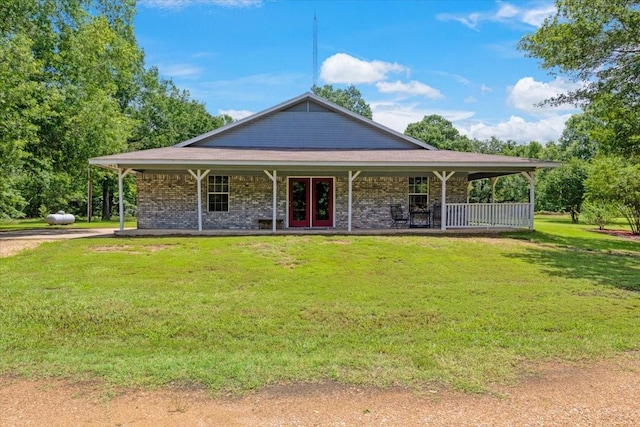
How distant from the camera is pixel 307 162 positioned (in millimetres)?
14133

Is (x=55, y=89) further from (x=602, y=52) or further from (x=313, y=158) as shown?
(x=602, y=52)

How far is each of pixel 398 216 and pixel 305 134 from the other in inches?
201

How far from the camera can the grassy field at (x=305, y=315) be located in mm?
4762

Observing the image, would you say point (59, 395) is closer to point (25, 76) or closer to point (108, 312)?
point (108, 312)

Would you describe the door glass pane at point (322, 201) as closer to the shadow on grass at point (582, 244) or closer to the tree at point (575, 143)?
the shadow on grass at point (582, 244)

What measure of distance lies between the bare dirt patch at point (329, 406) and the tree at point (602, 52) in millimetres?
12607

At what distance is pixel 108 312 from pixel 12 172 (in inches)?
659

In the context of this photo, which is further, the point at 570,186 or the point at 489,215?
the point at 570,186

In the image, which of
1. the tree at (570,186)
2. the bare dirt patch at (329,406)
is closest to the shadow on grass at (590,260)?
the bare dirt patch at (329,406)

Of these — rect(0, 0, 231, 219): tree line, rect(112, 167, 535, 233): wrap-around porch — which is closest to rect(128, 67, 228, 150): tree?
rect(0, 0, 231, 219): tree line

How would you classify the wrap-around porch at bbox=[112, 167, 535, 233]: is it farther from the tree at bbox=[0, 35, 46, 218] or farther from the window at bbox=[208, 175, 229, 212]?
Result: the tree at bbox=[0, 35, 46, 218]

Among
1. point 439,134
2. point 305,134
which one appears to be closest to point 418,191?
point 305,134

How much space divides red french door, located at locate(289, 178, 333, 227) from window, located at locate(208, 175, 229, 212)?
7.85 ft

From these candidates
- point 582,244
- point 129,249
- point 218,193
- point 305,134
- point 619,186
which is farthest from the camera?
point 619,186
